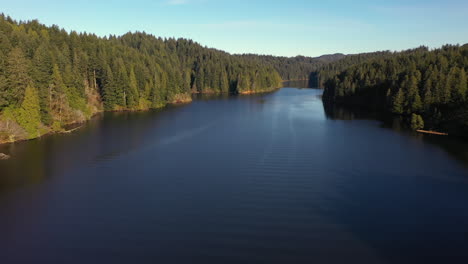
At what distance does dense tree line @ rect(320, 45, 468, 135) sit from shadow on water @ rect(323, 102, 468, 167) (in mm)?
2040

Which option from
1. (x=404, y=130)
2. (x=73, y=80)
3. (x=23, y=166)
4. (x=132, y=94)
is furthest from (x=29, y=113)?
(x=404, y=130)

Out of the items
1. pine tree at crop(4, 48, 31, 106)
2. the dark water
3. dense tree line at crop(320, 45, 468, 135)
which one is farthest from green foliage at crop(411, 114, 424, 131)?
pine tree at crop(4, 48, 31, 106)

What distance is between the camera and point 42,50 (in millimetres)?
52219

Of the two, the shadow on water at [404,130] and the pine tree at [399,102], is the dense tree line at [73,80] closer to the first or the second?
the shadow on water at [404,130]

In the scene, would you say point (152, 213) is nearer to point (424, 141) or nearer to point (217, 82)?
point (424, 141)

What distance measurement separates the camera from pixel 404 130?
53.7 m

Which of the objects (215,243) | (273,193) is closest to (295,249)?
(215,243)

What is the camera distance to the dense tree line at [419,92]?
5250cm

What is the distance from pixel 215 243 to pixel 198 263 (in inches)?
78.9

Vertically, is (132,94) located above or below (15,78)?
below

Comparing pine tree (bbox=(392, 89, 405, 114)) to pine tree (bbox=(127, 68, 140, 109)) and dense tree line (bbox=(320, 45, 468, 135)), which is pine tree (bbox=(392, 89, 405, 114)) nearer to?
dense tree line (bbox=(320, 45, 468, 135))

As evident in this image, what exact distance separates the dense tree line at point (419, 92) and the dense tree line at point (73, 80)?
5122 centimetres

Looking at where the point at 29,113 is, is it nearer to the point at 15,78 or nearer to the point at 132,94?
the point at 15,78

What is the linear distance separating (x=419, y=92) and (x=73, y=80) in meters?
62.8
